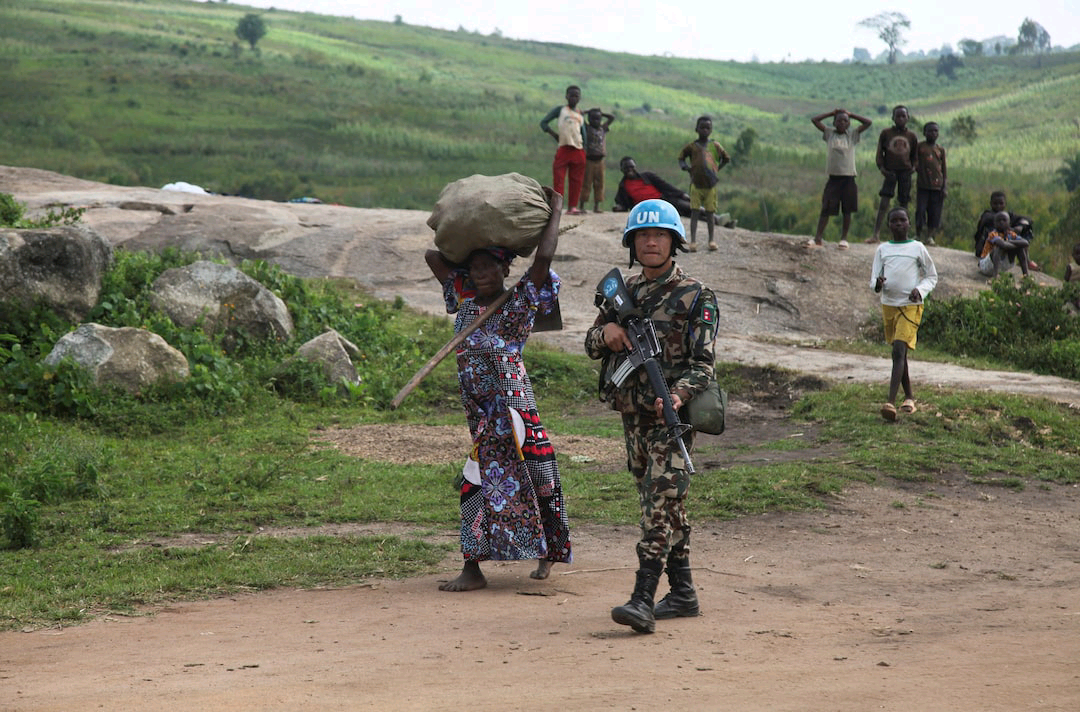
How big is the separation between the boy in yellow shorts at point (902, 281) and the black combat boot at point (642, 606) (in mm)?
5080

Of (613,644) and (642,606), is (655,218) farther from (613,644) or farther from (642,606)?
(613,644)

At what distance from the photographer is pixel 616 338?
4.89m

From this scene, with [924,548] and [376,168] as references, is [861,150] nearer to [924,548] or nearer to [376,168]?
[376,168]

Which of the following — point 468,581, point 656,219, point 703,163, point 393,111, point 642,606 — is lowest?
point 468,581

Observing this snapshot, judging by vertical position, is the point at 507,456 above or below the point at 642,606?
above

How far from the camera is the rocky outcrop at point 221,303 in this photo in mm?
11141

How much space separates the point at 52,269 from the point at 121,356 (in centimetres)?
136

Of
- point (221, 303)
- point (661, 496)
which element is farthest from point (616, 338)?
→ point (221, 303)

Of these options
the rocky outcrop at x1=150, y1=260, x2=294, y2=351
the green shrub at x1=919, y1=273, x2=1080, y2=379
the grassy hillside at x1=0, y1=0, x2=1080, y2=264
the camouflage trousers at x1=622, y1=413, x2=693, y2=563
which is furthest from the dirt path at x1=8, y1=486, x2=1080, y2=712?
the grassy hillside at x1=0, y1=0, x2=1080, y2=264

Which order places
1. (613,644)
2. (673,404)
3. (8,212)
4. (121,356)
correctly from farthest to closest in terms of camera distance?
(8,212) < (121,356) < (673,404) < (613,644)

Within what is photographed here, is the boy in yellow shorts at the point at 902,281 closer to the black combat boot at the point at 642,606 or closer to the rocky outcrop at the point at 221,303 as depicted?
the black combat boot at the point at 642,606

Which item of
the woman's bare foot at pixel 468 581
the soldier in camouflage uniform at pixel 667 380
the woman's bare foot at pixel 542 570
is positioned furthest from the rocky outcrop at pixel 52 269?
the soldier in camouflage uniform at pixel 667 380

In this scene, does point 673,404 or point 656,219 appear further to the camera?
point 656,219

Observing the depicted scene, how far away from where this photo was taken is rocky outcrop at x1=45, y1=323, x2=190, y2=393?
31.7 ft
